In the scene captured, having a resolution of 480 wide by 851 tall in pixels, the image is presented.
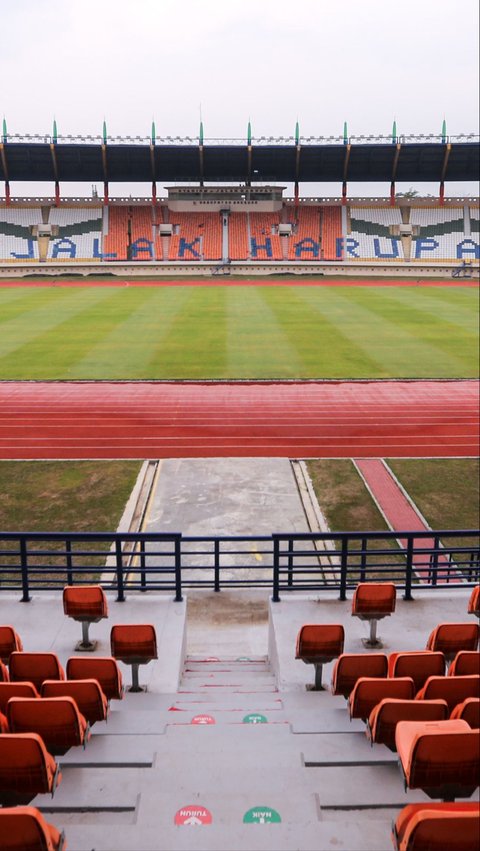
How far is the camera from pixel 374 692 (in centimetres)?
534

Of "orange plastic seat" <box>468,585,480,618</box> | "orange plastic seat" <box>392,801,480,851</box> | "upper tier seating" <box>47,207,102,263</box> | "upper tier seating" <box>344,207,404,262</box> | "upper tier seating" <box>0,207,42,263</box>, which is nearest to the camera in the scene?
"orange plastic seat" <box>392,801,480,851</box>

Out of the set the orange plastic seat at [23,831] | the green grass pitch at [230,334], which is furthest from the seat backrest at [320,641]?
the green grass pitch at [230,334]

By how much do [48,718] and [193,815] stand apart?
1.18 metres

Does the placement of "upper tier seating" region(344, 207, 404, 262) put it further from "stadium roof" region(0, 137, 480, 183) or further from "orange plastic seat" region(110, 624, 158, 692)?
"orange plastic seat" region(110, 624, 158, 692)

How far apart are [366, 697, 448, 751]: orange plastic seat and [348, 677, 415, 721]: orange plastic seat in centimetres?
33

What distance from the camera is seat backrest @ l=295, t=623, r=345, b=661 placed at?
657cm

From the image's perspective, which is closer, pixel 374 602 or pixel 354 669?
pixel 354 669

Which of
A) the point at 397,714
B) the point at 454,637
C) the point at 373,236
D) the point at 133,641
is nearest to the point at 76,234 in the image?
the point at 373,236

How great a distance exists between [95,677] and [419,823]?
3103 millimetres

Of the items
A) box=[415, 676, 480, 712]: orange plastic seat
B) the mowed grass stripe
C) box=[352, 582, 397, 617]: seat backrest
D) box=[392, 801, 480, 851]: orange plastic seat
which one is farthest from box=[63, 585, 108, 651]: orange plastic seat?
the mowed grass stripe

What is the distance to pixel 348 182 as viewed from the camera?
65.9 meters

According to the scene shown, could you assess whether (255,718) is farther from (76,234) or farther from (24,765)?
(76,234)

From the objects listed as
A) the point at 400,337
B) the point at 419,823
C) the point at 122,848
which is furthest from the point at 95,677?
the point at 400,337

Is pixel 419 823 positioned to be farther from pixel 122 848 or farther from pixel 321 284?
pixel 321 284
